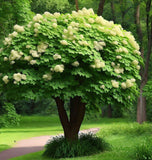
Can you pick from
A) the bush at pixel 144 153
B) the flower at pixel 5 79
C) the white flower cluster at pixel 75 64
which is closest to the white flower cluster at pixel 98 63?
the white flower cluster at pixel 75 64

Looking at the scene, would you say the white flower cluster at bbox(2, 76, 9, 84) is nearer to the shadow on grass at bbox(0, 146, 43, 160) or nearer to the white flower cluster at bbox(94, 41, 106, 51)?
the white flower cluster at bbox(94, 41, 106, 51)

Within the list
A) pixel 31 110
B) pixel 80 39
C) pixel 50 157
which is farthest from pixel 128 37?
pixel 31 110

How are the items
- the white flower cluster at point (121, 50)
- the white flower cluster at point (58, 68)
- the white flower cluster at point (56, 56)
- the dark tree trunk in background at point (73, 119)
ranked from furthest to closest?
the dark tree trunk in background at point (73, 119) < the white flower cluster at point (121, 50) < the white flower cluster at point (56, 56) < the white flower cluster at point (58, 68)

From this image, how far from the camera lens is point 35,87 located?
10.8 metres

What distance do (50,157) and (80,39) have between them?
15.2 ft

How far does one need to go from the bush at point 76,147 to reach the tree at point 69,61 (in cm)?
204

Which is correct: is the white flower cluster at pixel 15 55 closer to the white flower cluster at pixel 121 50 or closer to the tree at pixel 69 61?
the tree at pixel 69 61

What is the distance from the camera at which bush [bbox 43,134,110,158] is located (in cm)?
1173

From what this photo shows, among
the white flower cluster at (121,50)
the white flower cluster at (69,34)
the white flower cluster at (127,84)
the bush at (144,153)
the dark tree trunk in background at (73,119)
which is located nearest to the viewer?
the bush at (144,153)

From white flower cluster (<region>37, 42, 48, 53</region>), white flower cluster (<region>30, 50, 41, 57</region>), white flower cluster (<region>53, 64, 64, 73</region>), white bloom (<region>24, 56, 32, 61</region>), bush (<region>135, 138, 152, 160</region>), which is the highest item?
white flower cluster (<region>37, 42, 48, 53</region>)

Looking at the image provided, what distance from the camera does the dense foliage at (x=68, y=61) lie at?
10531 millimetres

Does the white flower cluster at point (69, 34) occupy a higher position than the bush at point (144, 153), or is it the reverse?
the white flower cluster at point (69, 34)

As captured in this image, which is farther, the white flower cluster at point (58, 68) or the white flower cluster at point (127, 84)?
the white flower cluster at point (127, 84)

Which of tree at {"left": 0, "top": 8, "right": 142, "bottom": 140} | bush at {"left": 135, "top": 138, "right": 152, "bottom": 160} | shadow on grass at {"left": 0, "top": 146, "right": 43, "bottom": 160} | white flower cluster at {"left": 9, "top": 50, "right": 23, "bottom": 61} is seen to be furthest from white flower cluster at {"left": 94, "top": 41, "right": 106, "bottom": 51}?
shadow on grass at {"left": 0, "top": 146, "right": 43, "bottom": 160}
